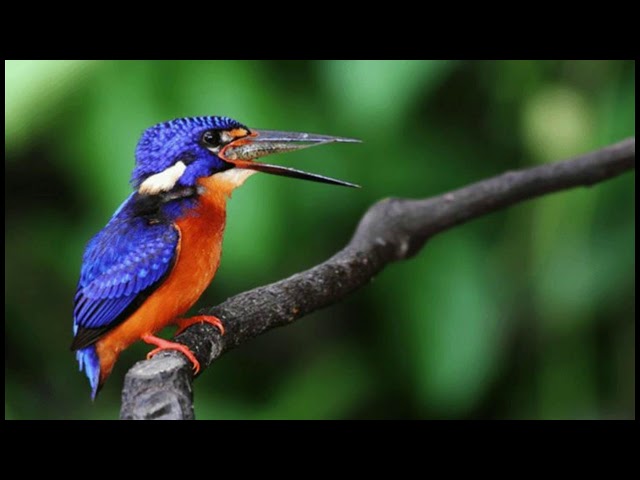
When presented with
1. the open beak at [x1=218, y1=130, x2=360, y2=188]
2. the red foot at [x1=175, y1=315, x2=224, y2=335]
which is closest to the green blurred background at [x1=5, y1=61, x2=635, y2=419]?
the open beak at [x1=218, y1=130, x2=360, y2=188]

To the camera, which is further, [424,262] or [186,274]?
[424,262]

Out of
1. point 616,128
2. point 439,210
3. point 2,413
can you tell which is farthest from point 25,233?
point 616,128

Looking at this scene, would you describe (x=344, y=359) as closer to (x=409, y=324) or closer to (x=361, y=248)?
(x=409, y=324)

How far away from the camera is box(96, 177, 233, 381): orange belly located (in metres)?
1.82

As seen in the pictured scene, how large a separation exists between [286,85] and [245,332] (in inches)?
34.4

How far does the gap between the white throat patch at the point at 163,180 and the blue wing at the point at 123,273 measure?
0.17 ft

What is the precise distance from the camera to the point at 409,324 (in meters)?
2.63

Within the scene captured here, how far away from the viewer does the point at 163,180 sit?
1.85 meters

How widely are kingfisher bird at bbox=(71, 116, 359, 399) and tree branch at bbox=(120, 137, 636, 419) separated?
117mm

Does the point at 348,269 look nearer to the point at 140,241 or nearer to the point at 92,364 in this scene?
the point at 140,241

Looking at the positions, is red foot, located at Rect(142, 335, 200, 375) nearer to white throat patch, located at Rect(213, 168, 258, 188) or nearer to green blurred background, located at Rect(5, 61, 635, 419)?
white throat patch, located at Rect(213, 168, 258, 188)

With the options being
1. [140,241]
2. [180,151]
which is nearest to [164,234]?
[140,241]

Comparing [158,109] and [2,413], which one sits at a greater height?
[158,109]

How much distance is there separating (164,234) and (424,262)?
1.04 metres
